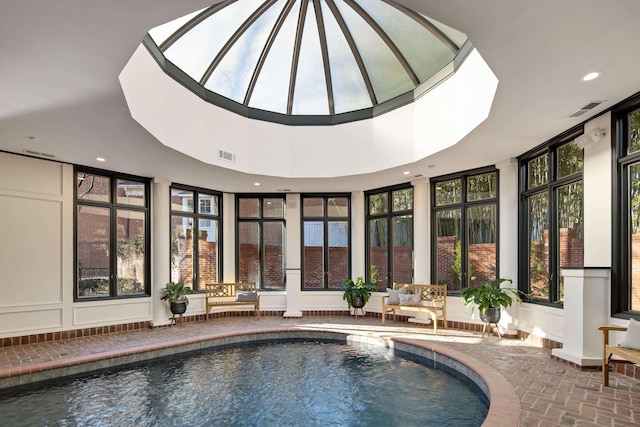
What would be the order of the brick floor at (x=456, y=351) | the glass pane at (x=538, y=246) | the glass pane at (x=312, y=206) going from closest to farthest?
the brick floor at (x=456, y=351) < the glass pane at (x=538, y=246) < the glass pane at (x=312, y=206)

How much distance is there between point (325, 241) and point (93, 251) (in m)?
5.07

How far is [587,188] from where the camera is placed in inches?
205

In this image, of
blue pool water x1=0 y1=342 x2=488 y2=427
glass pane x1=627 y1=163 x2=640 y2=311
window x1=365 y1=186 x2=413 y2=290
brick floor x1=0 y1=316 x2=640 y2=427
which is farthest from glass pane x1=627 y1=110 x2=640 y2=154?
window x1=365 y1=186 x2=413 y2=290

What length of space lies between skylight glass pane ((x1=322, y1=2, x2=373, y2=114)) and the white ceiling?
2402 millimetres

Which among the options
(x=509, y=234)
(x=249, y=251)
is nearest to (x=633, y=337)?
(x=509, y=234)

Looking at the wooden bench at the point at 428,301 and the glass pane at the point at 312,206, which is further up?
the glass pane at the point at 312,206

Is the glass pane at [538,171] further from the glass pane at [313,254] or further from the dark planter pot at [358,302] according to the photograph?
the glass pane at [313,254]

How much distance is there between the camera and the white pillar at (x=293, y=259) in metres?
9.55

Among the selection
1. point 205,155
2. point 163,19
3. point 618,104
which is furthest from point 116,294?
point 618,104

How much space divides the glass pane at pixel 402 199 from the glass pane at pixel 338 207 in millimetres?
1292

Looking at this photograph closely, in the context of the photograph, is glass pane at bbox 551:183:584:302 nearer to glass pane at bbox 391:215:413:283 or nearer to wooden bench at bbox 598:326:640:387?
wooden bench at bbox 598:326:640:387

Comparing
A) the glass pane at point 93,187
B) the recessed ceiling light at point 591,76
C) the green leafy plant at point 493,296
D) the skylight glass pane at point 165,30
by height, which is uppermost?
the skylight glass pane at point 165,30

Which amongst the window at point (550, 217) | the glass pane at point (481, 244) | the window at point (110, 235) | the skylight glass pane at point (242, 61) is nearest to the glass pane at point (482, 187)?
the glass pane at point (481, 244)

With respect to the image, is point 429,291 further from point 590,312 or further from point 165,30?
point 165,30
